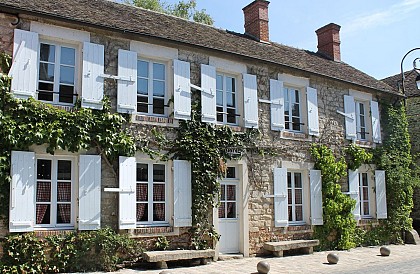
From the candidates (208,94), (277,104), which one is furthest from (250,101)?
(208,94)

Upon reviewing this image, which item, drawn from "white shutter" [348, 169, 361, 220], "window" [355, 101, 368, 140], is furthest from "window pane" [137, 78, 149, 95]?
"window" [355, 101, 368, 140]

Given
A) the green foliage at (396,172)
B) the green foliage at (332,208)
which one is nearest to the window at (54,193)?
the green foliage at (332,208)

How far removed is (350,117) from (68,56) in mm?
8778

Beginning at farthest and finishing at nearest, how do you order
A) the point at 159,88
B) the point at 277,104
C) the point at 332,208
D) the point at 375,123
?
the point at 375,123 → the point at 332,208 → the point at 277,104 → the point at 159,88

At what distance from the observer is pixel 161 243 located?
9.98 m

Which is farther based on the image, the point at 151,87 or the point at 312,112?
the point at 312,112

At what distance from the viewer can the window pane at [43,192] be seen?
29.2ft

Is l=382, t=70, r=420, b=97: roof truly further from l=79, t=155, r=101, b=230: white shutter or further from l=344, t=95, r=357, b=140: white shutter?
l=79, t=155, r=101, b=230: white shutter

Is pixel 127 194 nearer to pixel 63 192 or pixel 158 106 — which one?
pixel 63 192

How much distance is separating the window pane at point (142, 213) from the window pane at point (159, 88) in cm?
263

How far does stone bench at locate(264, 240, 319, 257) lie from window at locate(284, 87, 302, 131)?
321 centimetres

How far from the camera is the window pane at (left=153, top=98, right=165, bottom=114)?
10562 millimetres

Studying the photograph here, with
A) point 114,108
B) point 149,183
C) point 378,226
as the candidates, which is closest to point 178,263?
point 149,183

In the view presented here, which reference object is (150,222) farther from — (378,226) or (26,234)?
(378,226)
